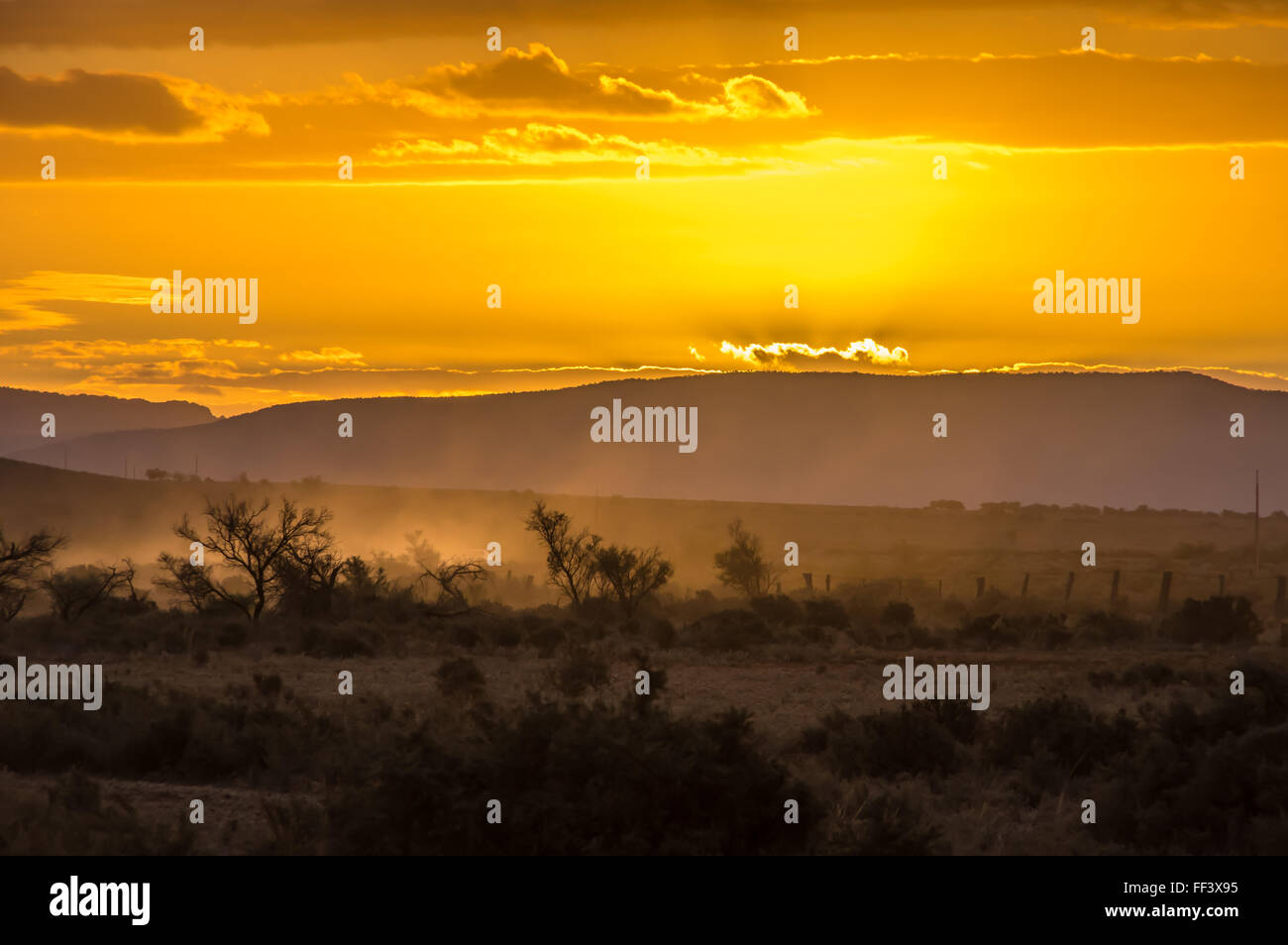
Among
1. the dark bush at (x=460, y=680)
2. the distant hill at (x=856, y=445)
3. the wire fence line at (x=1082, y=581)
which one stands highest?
the distant hill at (x=856, y=445)

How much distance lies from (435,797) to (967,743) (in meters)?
8.02

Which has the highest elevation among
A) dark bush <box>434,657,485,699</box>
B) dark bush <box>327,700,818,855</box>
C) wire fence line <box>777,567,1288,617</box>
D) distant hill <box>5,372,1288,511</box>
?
distant hill <box>5,372,1288,511</box>

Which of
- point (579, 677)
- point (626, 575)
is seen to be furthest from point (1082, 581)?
point (579, 677)

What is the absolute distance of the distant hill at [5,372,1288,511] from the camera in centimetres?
14750

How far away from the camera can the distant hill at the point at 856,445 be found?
484ft

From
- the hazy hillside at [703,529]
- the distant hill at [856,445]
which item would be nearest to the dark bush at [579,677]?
the hazy hillside at [703,529]

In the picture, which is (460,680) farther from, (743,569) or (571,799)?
(743,569)

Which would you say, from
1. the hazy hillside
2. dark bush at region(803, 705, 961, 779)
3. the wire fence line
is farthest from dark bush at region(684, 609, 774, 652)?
the hazy hillside

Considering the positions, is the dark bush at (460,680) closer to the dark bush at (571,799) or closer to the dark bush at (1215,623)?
the dark bush at (571,799)

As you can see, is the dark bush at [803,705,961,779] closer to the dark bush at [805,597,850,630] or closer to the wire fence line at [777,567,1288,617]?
the dark bush at [805,597,850,630]

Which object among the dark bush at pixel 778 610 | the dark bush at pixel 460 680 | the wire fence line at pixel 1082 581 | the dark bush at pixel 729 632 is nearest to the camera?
the dark bush at pixel 460 680

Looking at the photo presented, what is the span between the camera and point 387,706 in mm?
17797

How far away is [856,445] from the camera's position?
157375 mm

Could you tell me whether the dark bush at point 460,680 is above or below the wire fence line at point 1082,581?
above
